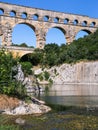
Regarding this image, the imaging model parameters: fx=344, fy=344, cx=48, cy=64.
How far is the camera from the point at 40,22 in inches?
3017

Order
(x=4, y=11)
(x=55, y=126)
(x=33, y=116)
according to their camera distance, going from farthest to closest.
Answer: (x=4, y=11)
(x=33, y=116)
(x=55, y=126)

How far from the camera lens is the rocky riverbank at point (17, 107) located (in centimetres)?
1977

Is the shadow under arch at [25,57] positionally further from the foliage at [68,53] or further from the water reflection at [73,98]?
the water reflection at [73,98]

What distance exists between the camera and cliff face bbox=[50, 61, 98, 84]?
60.2 m

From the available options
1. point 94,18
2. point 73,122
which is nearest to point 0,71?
Result: point 73,122

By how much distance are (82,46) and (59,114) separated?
52.3 m

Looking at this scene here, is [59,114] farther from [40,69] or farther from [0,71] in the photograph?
[40,69]

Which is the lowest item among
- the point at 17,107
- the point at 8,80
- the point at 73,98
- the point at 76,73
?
the point at 17,107

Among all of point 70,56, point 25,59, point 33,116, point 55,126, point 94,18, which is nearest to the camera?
point 55,126

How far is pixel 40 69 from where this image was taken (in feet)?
220

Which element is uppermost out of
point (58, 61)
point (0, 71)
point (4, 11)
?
point (4, 11)

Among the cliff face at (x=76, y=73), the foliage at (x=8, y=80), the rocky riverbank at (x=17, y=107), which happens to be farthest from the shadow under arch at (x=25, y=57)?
the rocky riverbank at (x=17, y=107)

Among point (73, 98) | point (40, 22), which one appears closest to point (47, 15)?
point (40, 22)

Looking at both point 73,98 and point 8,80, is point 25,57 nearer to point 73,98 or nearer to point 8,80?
point 73,98
